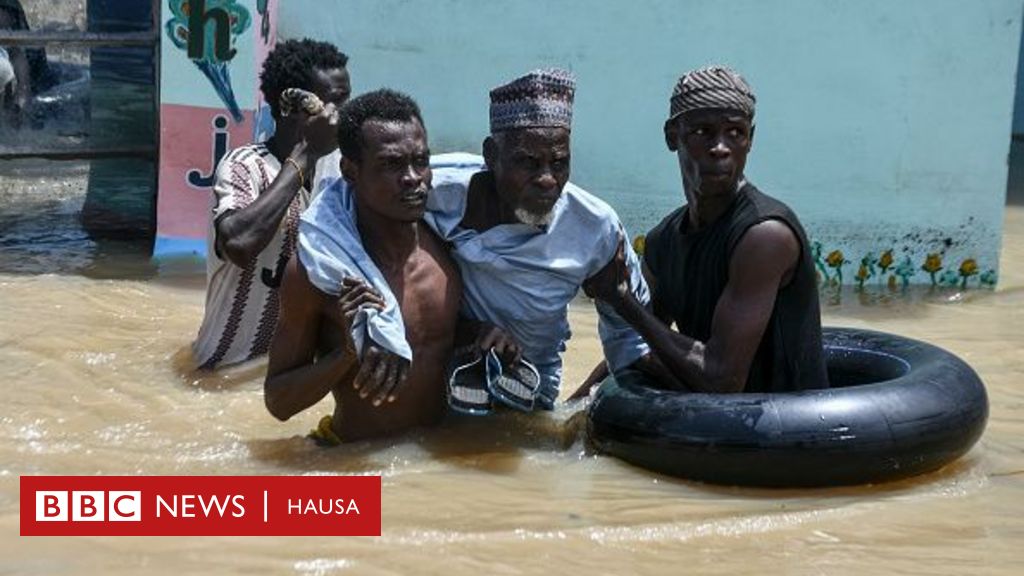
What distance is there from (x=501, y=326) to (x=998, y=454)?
1.71 metres

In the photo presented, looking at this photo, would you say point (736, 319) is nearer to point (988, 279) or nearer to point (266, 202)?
point (266, 202)

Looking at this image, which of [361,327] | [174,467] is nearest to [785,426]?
[361,327]

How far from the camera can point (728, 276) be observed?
4.27m

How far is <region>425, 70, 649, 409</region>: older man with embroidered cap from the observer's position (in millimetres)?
4195

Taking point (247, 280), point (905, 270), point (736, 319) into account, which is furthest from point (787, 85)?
point (736, 319)

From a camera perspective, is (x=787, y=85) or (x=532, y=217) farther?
(x=787, y=85)

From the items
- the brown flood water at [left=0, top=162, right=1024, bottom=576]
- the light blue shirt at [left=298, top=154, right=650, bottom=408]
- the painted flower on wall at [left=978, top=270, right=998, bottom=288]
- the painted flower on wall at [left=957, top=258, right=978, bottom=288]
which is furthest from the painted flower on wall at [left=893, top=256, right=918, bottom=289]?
the light blue shirt at [left=298, top=154, right=650, bottom=408]

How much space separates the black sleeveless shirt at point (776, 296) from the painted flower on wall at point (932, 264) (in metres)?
3.61

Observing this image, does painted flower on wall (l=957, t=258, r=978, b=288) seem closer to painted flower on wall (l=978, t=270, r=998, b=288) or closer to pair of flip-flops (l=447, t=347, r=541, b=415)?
painted flower on wall (l=978, t=270, r=998, b=288)

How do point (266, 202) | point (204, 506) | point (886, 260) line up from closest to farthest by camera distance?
point (204, 506), point (266, 202), point (886, 260)

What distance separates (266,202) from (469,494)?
160 centimetres

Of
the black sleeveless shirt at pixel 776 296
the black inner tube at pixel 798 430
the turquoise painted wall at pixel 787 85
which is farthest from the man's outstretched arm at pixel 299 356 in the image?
the turquoise painted wall at pixel 787 85

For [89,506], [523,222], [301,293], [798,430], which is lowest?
[89,506]

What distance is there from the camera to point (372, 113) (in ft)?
13.9
